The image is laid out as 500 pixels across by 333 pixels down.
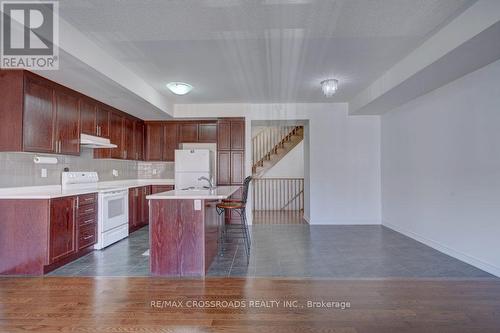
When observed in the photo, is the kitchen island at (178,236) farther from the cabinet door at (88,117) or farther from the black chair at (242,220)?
the cabinet door at (88,117)

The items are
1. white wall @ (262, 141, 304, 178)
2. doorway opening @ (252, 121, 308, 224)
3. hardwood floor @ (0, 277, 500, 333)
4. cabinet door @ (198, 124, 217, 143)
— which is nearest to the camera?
hardwood floor @ (0, 277, 500, 333)

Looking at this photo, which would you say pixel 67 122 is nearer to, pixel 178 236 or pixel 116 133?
pixel 116 133

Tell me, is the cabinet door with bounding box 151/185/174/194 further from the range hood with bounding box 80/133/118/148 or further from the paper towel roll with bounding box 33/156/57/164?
the paper towel roll with bounding box 33/156/57/164

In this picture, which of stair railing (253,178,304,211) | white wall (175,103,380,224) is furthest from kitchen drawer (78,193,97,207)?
stair railing (253,178,304,211)

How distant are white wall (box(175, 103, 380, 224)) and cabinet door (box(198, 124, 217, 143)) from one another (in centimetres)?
27

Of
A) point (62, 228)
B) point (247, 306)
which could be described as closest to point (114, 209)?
point (62, 228)

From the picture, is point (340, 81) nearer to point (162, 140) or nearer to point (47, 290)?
point (162, 140)

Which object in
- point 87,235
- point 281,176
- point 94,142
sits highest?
point 94,142

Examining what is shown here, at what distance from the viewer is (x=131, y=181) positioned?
234 inches

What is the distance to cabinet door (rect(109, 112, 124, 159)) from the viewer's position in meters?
4.84

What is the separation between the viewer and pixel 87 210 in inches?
146

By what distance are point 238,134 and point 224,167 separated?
749 mm

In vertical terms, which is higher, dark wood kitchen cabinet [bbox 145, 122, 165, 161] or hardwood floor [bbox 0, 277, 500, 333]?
dark wood kitchen cabinet [bbox 145, 122, 165, 161]

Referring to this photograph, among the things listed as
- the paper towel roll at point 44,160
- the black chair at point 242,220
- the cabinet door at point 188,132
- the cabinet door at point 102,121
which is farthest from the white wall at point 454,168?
the paper towel roll at point 44,160
